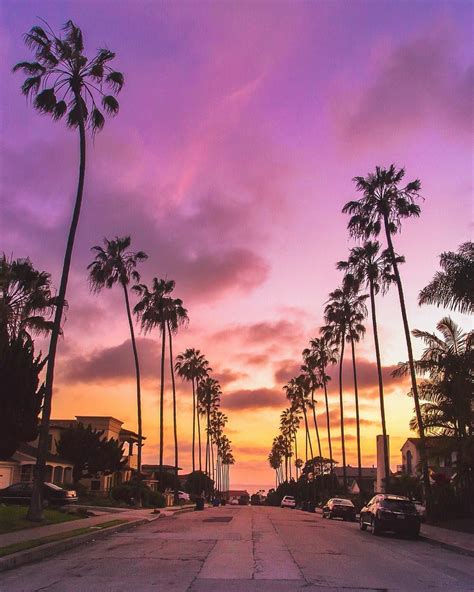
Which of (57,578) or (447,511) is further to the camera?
(447,511)

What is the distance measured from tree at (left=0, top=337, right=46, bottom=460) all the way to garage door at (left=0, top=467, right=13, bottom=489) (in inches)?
519

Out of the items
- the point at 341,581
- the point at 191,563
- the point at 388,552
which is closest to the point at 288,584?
the point at 341,581

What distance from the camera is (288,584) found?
10477 mm

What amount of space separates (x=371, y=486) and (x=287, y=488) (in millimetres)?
17189

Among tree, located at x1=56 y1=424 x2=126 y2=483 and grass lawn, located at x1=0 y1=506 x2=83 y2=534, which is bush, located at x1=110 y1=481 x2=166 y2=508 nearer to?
tree, located at x1=56 y1=424 x2=126 y2=483

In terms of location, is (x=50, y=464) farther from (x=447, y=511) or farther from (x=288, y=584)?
(x=288, y=584)

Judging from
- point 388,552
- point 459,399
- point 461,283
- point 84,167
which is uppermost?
point 84,167

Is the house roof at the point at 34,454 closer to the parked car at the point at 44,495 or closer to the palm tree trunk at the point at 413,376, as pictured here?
the parked car at the point at 44,495

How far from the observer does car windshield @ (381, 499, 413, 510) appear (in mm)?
23406

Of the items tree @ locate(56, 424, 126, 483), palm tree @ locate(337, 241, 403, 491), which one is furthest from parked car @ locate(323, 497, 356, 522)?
tree @ locate(56, 424, 126, 483)

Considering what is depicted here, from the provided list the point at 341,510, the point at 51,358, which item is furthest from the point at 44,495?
the point at 341,510

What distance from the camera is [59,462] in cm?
5406

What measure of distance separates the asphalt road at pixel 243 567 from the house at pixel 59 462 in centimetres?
2833

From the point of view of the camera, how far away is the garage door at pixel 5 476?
43.2m
